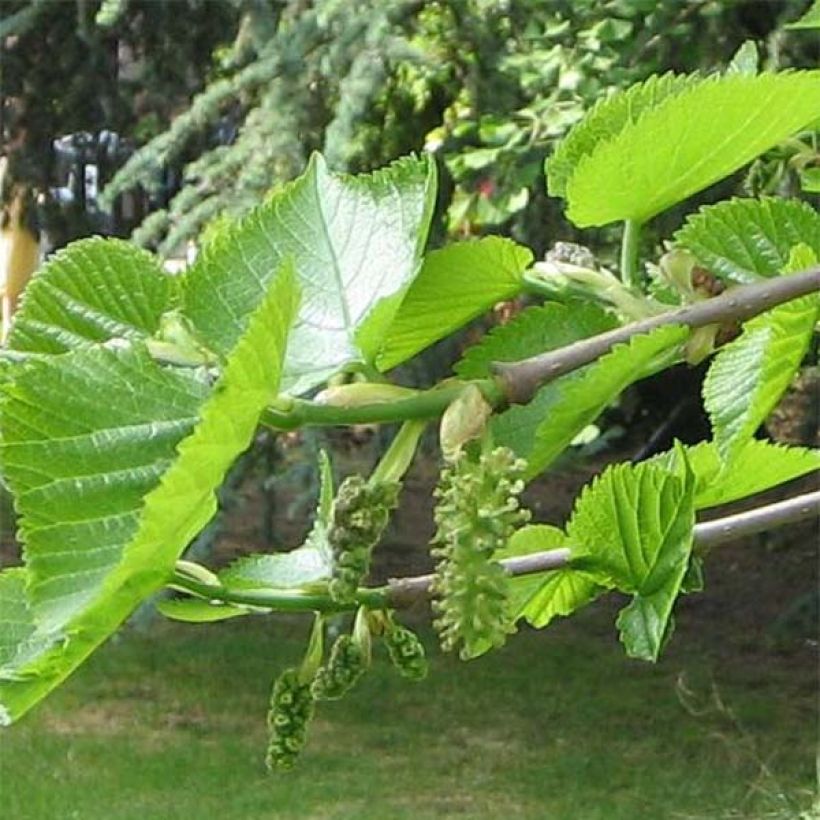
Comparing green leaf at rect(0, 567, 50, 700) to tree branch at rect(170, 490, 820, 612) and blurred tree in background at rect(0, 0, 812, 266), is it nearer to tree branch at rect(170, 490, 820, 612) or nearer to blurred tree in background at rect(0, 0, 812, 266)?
tree branch at rect(170, 490, 820, 612)

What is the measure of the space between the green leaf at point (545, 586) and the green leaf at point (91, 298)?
20 centimetres

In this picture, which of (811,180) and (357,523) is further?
(811,180)

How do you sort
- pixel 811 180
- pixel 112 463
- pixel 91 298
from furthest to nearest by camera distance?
pixel 811 180 → pixel 91 298 → pixel 112 463

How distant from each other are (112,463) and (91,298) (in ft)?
0.41

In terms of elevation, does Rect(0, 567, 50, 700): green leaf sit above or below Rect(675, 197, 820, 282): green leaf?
below

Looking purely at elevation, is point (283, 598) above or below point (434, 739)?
above

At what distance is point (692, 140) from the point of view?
0.67 m

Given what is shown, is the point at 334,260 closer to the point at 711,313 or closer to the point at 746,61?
the point at 711,313

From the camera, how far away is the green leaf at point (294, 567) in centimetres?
68

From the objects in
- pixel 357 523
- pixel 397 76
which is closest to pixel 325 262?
pixel 357 523

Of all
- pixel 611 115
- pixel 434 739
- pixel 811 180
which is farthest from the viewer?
pixel 434 739

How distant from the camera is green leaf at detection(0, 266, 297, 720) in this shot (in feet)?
1.68

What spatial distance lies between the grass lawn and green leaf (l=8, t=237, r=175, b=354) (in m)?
4.26

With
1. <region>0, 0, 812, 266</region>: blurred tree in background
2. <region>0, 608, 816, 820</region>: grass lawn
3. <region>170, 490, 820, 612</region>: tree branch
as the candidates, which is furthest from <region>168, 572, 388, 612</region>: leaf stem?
<region>0, 608, 816, 820</region>: grass lawn
